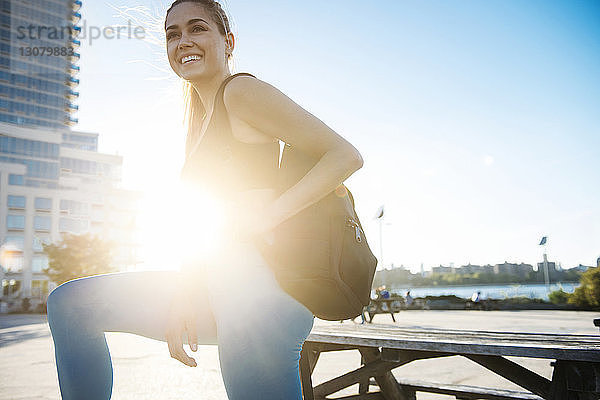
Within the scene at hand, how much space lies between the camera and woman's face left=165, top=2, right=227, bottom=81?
146 centimetres

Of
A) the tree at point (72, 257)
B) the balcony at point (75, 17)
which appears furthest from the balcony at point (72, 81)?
the tree at point (72, 257)

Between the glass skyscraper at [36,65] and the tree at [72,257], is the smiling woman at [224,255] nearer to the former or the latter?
the tree at [72,257]

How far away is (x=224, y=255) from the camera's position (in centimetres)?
123

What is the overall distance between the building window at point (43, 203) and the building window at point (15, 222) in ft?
7.15

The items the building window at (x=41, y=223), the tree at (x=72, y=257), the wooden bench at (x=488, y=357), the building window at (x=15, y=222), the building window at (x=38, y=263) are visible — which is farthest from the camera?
the building window at (x=38, y=263)

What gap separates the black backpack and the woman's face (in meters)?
0.49

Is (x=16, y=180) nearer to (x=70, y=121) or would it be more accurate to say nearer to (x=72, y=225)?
(x=72, y=225)

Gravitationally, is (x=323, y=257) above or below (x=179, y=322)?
above

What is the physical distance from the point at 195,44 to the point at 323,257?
81 centimetres

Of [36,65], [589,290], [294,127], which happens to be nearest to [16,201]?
[36,65]

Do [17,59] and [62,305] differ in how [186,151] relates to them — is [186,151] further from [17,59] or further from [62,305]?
[17,59]

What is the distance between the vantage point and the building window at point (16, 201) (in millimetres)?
58375

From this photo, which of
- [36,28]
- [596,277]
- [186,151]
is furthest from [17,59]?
[186,151]

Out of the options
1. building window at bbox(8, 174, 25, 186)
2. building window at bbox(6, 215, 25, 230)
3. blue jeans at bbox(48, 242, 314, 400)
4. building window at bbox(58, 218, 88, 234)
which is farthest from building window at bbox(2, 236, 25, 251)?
blue jeans at bbox(48, 242, 314, 400)
